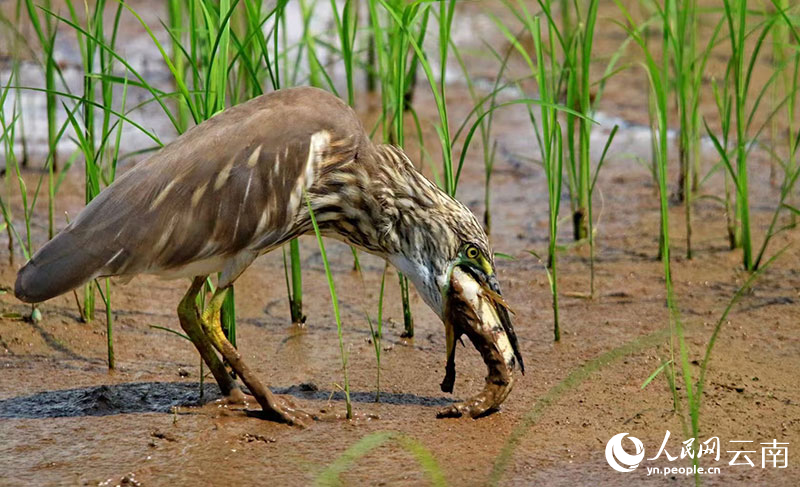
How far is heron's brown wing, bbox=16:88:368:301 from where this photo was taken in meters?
3.86

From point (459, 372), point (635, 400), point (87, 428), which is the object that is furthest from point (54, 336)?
point (635, 400)

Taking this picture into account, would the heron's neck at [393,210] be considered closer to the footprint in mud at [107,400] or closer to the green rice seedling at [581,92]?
the green rice seedling at [581,92]

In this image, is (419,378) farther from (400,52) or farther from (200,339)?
(400,52)

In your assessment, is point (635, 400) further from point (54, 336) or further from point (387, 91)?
point (54, 336)

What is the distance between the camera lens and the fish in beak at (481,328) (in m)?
4.15

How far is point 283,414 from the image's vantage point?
13.4 ft

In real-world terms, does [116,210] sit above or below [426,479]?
above

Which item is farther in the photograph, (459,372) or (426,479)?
(459,372)

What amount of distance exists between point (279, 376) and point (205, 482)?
0.97 meters

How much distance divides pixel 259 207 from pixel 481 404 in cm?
100

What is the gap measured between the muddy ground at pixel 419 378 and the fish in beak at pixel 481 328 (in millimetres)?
98

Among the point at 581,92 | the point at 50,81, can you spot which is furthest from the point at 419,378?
the point at 50,81

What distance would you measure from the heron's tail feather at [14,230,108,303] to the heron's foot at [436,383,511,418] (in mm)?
1257

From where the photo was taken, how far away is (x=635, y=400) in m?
4.33
